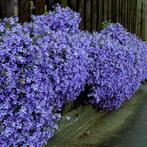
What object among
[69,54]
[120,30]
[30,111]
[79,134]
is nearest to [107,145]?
[79,134]

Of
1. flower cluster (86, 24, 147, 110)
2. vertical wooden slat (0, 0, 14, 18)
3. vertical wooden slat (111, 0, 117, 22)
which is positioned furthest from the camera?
vertical wooden slat (111, 0, 117, 22)

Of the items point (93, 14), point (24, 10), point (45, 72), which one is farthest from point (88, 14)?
point (45, 72)

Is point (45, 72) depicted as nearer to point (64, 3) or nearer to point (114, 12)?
point (64, 3)

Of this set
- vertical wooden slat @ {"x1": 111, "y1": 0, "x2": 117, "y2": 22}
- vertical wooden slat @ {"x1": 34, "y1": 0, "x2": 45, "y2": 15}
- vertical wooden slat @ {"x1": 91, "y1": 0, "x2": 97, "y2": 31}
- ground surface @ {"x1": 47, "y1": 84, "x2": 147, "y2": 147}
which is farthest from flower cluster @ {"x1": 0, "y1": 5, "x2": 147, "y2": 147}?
vertical wooden slat @ {"x1": 111, "y1": 0, "x2": 117, "y2": 22}

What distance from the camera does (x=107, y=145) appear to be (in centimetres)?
568

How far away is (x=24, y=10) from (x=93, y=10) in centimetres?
264

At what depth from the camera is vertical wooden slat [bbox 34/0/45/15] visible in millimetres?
5859

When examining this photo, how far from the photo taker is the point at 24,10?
5.50 meters

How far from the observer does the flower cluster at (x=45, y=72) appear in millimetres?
4078

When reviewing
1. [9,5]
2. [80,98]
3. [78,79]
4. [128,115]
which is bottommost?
[128,115]

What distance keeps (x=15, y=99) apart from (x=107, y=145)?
75.4 inches

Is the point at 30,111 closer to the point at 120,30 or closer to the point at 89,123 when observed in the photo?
the point at 89,123

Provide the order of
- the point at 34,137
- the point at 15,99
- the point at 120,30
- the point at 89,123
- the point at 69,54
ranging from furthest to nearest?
1. the point at 120,30
2. the point at 89,123
3. the point at 69,54
4. the point at 34,137
5. the point at 15,99

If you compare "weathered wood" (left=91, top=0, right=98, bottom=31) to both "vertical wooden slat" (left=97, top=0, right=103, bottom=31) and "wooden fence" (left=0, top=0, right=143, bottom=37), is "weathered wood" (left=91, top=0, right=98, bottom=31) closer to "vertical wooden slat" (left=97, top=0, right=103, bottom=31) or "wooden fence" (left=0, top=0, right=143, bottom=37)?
"wooden fence" (left=0, top=0, right=143, bottom=37)
